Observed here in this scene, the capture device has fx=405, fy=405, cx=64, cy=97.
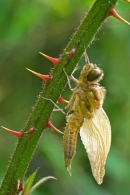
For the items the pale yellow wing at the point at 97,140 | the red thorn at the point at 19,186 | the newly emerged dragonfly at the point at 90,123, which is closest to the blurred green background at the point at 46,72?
the newly emerged dragonfly at the point at 90,123

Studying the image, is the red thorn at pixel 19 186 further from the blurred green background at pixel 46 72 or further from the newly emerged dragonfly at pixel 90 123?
the blurred green background at pixel 46 72

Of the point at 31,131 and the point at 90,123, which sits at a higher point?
the point at 31,131

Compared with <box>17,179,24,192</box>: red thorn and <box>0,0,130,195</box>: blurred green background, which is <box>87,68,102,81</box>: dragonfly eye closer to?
<box>17,179,24,192</box>: red thorn

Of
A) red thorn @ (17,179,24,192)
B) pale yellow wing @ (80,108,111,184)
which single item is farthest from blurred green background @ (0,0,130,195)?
red thorn @ (17,179,24,192)

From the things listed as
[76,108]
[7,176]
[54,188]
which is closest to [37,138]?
[7,176]

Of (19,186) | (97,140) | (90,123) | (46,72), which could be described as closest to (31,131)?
(19,186)

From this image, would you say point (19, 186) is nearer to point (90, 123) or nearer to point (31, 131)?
point (31, 131)

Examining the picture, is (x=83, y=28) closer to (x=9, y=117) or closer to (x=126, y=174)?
(x=126, y=174)
